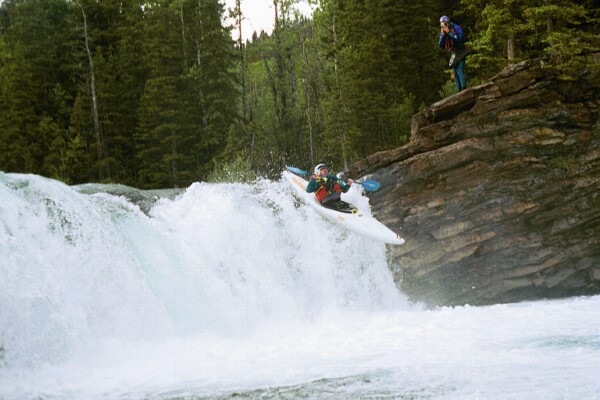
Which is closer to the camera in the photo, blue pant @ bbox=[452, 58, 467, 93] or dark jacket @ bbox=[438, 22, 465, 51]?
dark jacket @ bbox=[438, 22, 465, 51]

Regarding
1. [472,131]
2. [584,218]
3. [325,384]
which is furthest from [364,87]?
[325,384]

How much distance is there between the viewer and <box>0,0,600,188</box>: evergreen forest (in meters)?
24.0

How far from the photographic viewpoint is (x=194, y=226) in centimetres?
1112

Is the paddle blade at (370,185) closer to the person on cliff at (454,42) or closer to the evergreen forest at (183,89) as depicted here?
the person on cliff at (454,42)

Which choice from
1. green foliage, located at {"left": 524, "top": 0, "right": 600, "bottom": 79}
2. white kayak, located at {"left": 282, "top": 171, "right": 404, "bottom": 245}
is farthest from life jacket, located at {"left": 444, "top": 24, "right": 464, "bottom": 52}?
white kayak, located at {"left": 282, "top": 171, "right": 404, "bottom": 245}

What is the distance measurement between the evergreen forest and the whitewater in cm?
1130

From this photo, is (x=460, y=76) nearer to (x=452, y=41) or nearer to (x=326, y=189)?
(x=452, y=41)

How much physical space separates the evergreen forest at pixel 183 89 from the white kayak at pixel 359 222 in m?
10.2

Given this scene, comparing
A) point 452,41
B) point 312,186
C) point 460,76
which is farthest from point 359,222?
point 452,41

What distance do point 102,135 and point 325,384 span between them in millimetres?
25991

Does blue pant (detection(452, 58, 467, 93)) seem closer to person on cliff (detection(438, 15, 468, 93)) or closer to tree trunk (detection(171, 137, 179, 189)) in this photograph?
person on cliff (detection(438, 15, 468, 93))

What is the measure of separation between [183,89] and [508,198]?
70.9 feet

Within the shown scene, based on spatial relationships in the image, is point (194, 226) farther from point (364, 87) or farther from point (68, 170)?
point (68, 170)

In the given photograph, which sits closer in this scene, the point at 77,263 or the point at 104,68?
the point at 77,263
